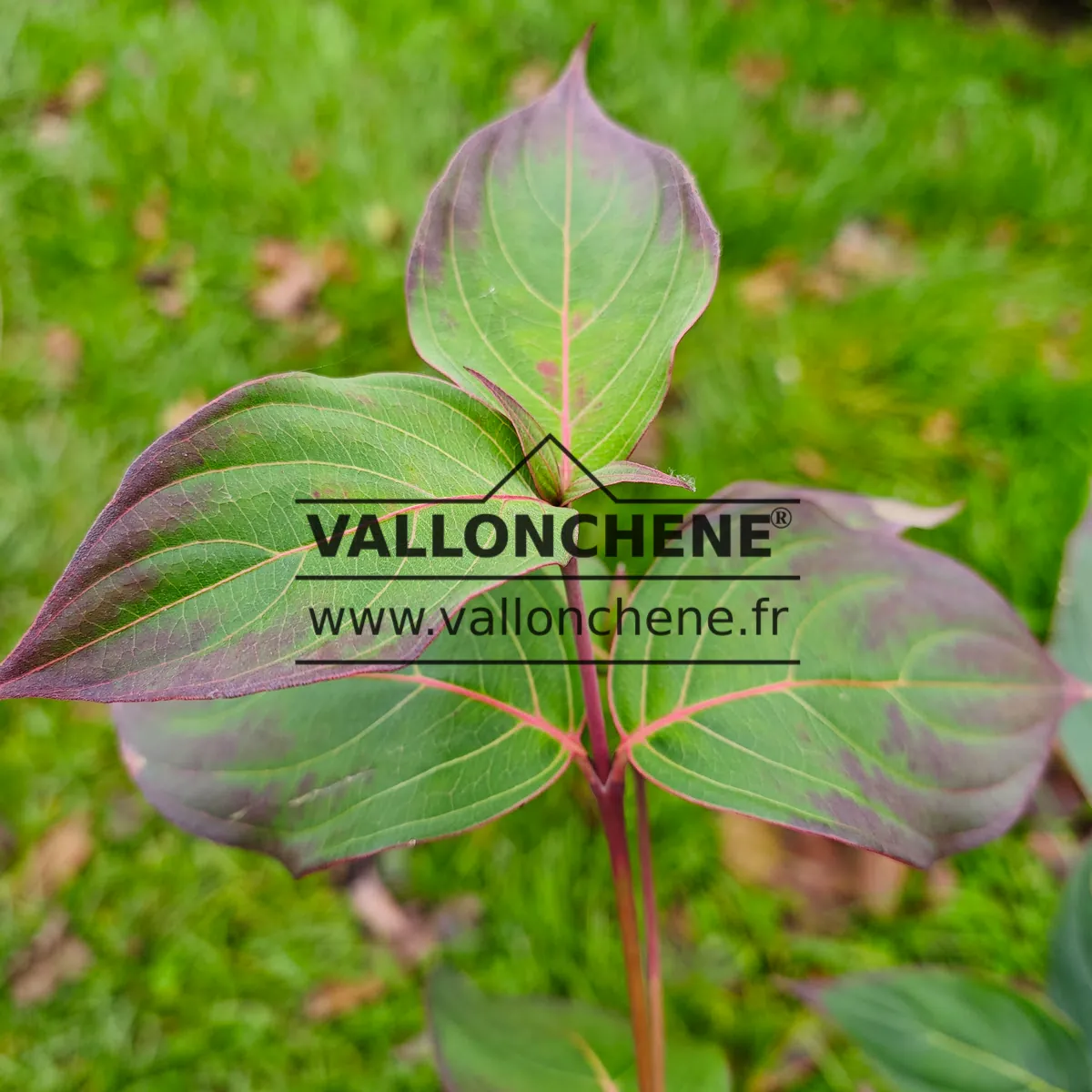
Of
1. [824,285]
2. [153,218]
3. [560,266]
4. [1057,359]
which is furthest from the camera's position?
[153,218]

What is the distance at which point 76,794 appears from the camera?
53.1 inches

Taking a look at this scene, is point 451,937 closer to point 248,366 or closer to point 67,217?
point 248,366

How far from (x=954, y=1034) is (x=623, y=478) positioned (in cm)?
76

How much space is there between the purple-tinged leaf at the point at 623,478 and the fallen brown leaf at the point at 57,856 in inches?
50.2

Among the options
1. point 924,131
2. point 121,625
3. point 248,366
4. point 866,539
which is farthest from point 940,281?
point 121,625

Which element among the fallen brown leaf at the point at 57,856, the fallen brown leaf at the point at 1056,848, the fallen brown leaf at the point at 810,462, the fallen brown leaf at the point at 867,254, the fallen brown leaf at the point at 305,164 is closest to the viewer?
the fallen brown leaf at the point at 1056,848

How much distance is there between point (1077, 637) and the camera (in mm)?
821

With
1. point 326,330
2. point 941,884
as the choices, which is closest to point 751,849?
point 941,884

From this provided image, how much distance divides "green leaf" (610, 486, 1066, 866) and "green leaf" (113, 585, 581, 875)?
0.06 metres

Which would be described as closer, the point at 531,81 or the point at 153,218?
the point at 153,218

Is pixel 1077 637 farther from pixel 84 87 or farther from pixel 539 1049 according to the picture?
pixel 84 87

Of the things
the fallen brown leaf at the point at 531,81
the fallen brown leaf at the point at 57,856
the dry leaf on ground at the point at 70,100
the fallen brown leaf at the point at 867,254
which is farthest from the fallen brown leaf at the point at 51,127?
the fallen brown leaf at the point at 867,254

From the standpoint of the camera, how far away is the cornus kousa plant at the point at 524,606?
37cm

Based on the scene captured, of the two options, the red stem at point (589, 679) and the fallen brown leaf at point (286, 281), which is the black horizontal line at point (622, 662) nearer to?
the red stem at point (589, 679)
